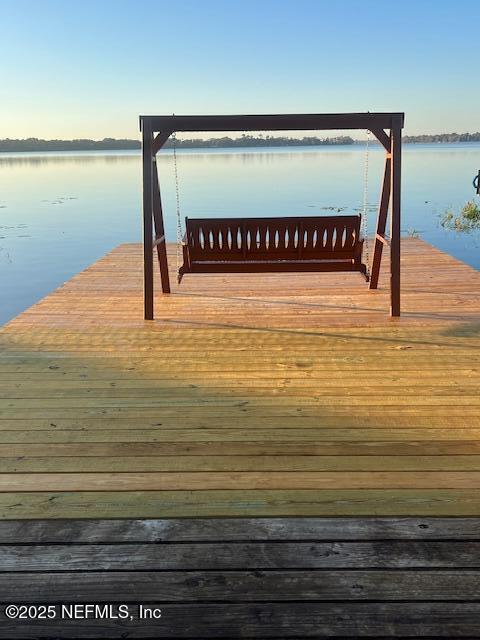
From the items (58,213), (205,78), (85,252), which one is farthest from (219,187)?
(85,252)

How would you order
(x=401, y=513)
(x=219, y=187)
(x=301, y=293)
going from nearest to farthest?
1. (x=401, y=513)
2. (x=301, y=293)
3. (x=219, y=187)

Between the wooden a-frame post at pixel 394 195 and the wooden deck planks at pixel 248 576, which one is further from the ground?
the wooden a-frame post at pixel 394 195

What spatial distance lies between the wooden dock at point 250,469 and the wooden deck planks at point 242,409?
1 cm

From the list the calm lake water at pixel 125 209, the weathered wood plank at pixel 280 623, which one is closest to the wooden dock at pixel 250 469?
the weathered wood plank at pixel 280 623

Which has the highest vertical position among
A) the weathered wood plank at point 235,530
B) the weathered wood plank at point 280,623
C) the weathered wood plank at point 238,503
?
the weathered wood plank at point 280,623

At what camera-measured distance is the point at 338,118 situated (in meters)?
5.30

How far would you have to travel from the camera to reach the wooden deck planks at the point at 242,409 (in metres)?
2.57

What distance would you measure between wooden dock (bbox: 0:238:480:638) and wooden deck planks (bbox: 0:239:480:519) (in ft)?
0.04

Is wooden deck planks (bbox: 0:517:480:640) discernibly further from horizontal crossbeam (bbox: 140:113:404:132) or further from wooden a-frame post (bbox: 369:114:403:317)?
horizontal crossbeam (bbox: 140:113:404:132)

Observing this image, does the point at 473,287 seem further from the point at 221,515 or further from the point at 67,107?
the point at 67,107

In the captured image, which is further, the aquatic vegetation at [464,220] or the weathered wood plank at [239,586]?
the aquatic vegetation at [464,220]

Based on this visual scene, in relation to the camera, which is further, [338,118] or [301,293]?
[301,293]

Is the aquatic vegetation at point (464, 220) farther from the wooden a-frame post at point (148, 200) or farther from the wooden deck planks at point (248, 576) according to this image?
the wooden deck planks at point (248, 576)

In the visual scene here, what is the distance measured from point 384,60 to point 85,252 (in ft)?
120
